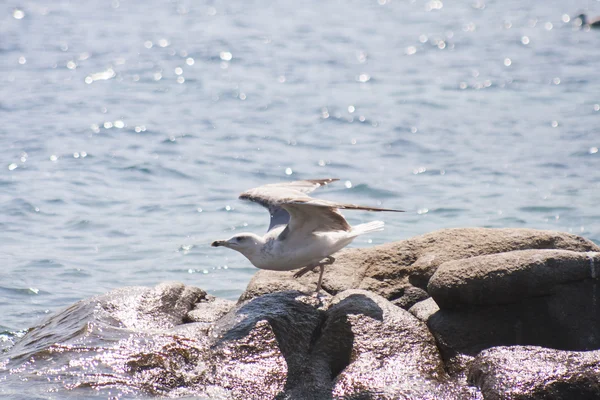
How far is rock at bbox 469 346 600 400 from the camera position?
6.15 metres

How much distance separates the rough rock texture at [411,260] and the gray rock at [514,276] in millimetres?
809

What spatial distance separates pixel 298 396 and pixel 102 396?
1.49m

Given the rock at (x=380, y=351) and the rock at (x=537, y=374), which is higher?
the rock at (x=537, y=374)

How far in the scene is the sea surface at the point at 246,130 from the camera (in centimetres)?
1215

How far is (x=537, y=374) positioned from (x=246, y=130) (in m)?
11.9

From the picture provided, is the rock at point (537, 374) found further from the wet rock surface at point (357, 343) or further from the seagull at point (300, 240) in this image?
the seagull at point (300, 240)

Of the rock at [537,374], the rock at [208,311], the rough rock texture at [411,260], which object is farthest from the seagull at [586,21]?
the rock at [537,374]

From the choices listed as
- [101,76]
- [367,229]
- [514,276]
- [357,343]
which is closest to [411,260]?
[367,229]

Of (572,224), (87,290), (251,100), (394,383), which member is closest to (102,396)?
(394,383)

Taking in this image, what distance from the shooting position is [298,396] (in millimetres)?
6688

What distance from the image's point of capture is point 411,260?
332 inches

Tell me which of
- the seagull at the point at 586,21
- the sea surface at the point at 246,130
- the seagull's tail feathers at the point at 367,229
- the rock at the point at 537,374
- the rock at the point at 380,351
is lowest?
the sea surface at the point at 246,130

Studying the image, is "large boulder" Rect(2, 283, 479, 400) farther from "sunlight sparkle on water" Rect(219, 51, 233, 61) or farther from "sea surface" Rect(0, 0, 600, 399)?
"sunlight sparkle on water" Rect(219, 51, 233, 61)

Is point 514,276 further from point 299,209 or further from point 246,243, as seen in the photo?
point 246,243
